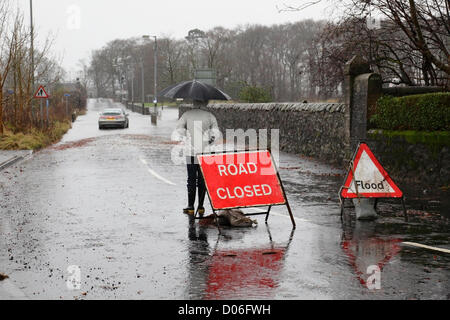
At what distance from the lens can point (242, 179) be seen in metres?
10.1

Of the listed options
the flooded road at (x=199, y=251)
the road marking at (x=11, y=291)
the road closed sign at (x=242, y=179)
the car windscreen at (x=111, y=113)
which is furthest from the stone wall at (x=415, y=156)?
the car windscreen at (x=111, y=113)

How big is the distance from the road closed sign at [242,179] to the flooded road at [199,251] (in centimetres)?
45

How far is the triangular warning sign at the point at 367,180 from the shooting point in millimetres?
10539

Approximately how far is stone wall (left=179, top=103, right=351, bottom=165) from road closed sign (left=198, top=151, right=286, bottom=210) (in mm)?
8508

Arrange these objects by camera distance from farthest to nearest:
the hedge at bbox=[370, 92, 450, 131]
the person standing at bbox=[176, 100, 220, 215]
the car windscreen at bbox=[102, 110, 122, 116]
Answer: the car windscreen at bbox=[102, 110, 122, 116], the hedge at bbox=[370, 92, 450, 131], the person standing at bbox=[176, 100, 220, 215]

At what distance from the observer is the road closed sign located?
393 inches

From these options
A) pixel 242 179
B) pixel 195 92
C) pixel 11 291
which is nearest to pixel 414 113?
pixel 195 92

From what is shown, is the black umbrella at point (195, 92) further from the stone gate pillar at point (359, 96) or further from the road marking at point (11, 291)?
the stone gate pillar at point (359, 96)

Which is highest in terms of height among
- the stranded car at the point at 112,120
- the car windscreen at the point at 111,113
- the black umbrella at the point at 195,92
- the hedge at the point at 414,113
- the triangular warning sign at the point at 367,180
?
the black umbrella at the point at 195,92

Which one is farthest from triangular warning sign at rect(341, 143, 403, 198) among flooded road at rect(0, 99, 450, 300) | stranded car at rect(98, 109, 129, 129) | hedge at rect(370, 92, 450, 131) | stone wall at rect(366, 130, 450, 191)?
stranded car at rect(98, 109, 129, 129)

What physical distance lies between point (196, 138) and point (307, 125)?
506 inches

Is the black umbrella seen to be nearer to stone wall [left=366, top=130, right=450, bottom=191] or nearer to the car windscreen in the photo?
stone wall [left=366, top=130, right=450, bottom=191]

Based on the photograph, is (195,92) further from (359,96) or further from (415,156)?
(359,96)
